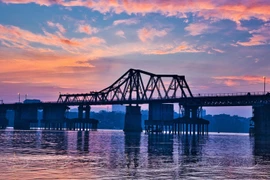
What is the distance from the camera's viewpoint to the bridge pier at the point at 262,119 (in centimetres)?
17538

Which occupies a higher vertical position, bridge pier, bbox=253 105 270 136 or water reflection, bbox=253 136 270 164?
bridge pier, bbox=253 105 270 136

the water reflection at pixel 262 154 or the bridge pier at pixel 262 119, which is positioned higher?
the bridge pier at pixel 262 119

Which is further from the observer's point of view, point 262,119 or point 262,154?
point 262,119

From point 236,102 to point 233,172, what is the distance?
528ft

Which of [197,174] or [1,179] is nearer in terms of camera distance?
[1,179]

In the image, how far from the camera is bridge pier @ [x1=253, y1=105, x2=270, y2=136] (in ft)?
575

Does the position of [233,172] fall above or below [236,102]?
below

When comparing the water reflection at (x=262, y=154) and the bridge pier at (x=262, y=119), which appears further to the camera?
the bridge pier at (x=262, y=119)

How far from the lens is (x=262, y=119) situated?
178 meters

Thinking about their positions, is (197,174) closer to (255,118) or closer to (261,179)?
(261,179)

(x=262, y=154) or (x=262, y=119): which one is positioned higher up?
(x=262, y=119)

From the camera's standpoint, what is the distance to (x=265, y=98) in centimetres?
18325

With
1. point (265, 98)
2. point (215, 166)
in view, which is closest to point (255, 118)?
point (265, 98)

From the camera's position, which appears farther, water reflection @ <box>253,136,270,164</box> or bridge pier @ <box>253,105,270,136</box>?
bridge pier @ <box>253,105,270,136</box>
